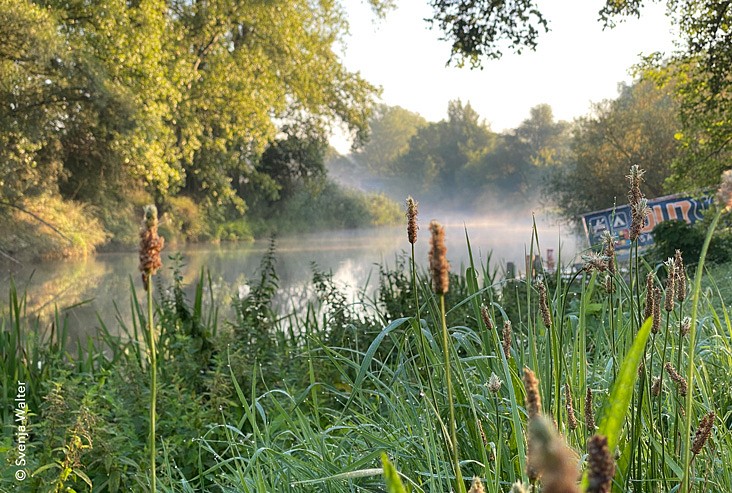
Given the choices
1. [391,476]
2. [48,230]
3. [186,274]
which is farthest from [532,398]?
[48,230]

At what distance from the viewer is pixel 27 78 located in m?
12.5

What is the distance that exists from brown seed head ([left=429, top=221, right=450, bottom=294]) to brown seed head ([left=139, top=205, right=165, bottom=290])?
19 centimetres

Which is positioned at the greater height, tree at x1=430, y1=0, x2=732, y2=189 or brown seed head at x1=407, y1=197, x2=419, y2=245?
tree at x1=430, y1=0, x2=732, y2=189

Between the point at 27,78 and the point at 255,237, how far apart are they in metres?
12.0

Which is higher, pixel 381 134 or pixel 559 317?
pixel 381 134

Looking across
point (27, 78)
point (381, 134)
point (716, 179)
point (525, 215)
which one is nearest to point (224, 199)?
point (27, 78)

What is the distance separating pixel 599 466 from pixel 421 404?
1.25 m

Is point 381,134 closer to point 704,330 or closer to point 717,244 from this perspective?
point 717,244

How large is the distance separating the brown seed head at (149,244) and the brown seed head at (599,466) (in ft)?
1.00

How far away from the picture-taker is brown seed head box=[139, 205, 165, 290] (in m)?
0.44

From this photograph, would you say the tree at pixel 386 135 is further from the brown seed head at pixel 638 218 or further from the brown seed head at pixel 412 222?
the brown seed head at pixel 412 222

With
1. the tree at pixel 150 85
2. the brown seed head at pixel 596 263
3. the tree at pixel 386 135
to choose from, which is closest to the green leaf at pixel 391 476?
the brown seed head at pixel 596 263

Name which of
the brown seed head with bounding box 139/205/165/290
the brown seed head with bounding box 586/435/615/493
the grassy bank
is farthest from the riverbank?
the brown seed head with bounding box 586/435/615/493

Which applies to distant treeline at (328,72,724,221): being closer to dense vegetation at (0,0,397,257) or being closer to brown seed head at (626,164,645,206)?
brown seed head at (626,164,645,206)
